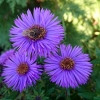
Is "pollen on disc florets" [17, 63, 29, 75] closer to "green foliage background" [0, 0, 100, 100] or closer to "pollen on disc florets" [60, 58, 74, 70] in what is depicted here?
"pollen on disc florets" [60, 58, 74, 70]

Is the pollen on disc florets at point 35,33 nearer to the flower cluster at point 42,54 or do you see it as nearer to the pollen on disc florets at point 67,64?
the flower cluster at point 42,54

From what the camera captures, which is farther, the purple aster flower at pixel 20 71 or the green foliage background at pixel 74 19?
the green foliage background at pixel 74 19

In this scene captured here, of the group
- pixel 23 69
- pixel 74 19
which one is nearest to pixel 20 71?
pixel 23 69

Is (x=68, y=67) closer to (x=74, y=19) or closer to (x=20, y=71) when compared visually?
(x=20, y=71)

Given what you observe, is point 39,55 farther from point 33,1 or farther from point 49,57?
point 33,1

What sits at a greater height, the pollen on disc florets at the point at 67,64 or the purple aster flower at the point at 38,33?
the purple aster flower at the point at 38,33

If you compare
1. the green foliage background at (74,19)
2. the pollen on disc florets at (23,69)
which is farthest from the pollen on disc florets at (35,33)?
the green foliage background at (74,19)

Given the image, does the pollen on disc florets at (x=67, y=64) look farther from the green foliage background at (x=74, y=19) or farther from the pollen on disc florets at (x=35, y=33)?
the green foliage background at (x=74, y=19)

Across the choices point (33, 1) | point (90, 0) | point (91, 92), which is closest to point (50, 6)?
point (33, 1)

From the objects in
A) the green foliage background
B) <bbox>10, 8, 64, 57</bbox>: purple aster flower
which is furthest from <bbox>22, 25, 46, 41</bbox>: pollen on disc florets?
the green foliage background
